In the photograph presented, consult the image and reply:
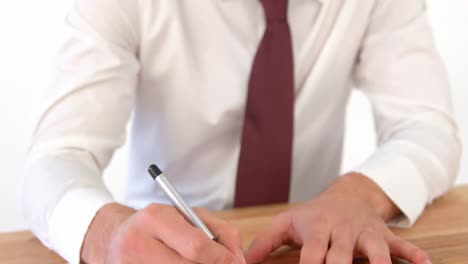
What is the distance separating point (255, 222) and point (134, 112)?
449 millimetres

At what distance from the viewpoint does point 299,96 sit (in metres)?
1.21

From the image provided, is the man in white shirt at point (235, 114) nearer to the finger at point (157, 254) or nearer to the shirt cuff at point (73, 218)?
the shirt cuff at point (73, 218)

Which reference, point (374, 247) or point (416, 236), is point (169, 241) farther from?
point (416, 236)

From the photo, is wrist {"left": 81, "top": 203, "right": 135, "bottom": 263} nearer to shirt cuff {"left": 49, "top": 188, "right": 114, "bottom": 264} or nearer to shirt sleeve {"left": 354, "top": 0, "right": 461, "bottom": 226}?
shirt cuff {"left": 49, "top": 188, "right": 114, "bottom": 264}

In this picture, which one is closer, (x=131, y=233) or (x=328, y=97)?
(x=131, y=233)

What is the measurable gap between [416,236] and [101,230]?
0.41 m

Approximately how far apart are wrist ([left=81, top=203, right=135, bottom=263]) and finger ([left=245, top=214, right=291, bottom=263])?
0.51 feet

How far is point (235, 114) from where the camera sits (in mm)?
1139

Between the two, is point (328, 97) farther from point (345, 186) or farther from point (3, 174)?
point (3, 174)

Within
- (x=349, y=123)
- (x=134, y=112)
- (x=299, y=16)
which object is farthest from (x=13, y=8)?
(x=349, y=123)

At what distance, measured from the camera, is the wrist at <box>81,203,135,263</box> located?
722mm

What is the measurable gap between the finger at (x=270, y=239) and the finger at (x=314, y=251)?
0.04 m

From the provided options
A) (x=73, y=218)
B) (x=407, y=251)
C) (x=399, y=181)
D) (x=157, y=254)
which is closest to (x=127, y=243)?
(x=157, y=254)

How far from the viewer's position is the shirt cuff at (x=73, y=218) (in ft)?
2.50
